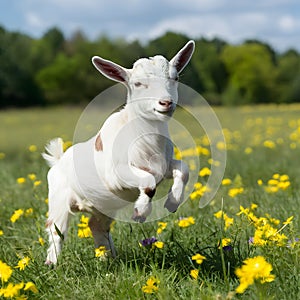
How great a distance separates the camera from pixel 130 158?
133 inches

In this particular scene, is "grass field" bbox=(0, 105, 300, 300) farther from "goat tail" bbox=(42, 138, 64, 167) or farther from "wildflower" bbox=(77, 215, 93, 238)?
"goat tail" bbox=(42, 138, 64, 167)

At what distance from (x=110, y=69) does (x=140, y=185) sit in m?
0.76

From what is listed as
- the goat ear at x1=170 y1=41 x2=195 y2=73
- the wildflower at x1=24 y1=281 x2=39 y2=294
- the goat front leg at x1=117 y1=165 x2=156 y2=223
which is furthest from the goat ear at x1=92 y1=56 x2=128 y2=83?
the wildflower at x1=24 y1=281 x2=39 y2=294

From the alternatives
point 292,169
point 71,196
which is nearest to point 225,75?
point 292,169

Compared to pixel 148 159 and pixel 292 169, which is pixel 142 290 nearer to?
pixel 148 159

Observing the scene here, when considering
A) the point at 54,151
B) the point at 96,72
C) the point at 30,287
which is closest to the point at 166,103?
the point at 30,287

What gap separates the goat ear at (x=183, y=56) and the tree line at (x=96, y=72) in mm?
33542

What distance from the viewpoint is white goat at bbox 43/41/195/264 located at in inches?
127

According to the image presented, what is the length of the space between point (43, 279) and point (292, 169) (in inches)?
209

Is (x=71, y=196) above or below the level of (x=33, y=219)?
above

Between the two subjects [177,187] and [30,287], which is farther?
[177,187]

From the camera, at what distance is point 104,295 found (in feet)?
10.5

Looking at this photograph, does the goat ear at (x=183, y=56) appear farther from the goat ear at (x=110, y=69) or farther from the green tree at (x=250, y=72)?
the green tree at (x=250, y=72)

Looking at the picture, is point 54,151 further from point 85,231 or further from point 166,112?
point 166,112
